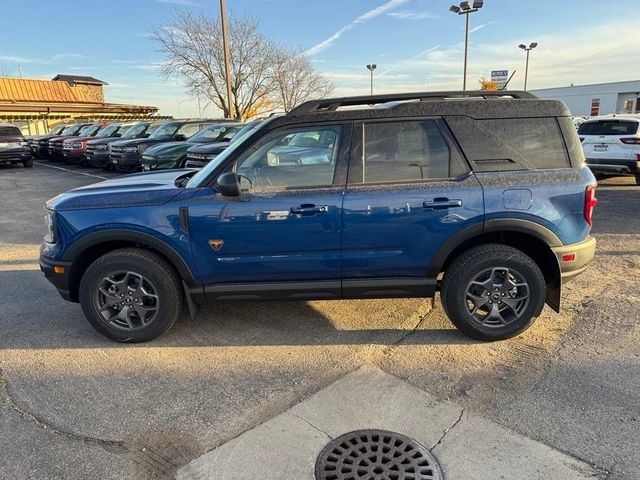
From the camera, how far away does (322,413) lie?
2.85 meters

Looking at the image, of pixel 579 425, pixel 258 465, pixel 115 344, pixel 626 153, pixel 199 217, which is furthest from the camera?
pixel 626 153

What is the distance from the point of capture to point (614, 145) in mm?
10461

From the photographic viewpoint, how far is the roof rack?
368 centimetres

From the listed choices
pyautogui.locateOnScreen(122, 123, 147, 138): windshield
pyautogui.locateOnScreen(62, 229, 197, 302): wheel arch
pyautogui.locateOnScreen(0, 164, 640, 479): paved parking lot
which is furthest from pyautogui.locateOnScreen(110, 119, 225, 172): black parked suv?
pyautogui.locateOnScreen(62, 229, 197, 302): wheel arch

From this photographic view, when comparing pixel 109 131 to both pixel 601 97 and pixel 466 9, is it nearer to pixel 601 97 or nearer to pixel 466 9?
pixel 466 9

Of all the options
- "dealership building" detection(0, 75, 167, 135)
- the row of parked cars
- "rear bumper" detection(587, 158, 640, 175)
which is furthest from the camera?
"dealership building" detection(0, 75, 167, 135)

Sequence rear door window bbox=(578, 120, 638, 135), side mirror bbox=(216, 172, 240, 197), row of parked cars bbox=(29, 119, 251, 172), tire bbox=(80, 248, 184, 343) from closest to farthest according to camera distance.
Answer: side mirror bbox=(216, 172, 240, 197) → tire bbox=(80, 248, 184, 343) → rear door window bbox=(578, 120, 638, 135) → row of parked cars bbox=(29, 119, 251, 172)

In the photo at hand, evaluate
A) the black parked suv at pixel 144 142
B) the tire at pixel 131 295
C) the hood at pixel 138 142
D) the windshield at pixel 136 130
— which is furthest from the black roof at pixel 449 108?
the windshield at pixel 136 130

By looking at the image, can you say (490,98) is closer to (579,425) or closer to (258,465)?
(579,425)

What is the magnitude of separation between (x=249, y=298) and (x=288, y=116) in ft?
4.71

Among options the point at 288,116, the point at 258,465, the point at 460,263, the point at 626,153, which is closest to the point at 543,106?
the point at 460,263

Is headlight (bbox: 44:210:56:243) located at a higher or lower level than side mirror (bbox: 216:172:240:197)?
lower

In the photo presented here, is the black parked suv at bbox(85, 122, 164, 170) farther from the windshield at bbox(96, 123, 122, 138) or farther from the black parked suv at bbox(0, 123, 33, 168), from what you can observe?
the black parked suv at bbox(0, 123, 33, 168)

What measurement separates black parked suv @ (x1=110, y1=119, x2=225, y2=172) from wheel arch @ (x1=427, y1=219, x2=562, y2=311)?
40.7 ft
